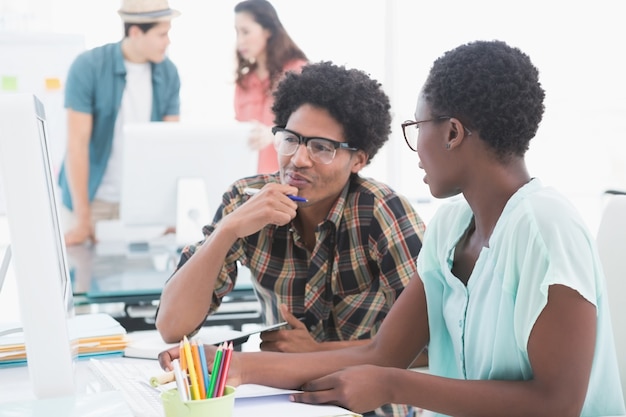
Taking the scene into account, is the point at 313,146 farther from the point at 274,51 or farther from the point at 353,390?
the point at 274,51

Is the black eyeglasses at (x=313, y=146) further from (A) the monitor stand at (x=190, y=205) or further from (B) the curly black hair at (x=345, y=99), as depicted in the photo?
(A) the monitor stand at (x=190, y=205)

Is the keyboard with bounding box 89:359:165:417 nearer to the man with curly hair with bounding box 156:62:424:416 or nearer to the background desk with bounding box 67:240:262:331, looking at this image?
the man with curly hair with bounding box 156:62:424:416

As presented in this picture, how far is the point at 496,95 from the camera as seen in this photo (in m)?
1.15

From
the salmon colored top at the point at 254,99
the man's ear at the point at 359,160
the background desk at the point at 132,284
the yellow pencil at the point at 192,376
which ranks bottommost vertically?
the background desk at the point at 132,284

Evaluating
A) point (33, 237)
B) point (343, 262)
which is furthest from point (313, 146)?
point (33, 237)

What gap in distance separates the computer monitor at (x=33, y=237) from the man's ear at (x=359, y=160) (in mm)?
896

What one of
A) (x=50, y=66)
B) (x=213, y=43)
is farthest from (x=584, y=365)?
(x=213, y=43)

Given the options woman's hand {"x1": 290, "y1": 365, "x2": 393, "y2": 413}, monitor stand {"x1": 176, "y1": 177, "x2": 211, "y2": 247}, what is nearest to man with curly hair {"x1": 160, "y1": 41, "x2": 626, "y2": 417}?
woman's hand {"x1": 290, "y1": 365, "x2": 393, "y2": 413}

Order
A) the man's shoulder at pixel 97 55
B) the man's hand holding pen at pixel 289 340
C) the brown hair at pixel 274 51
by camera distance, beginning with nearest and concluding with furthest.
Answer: the man's hand holding pen at pixel 289 340 < the man's shoulder at pixel 97 55 < the brown hair at pixel 274 51

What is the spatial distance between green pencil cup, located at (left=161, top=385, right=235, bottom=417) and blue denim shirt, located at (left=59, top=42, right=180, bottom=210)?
10.9 ft

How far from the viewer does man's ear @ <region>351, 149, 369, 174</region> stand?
1748 mm

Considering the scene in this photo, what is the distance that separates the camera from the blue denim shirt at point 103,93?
398cm

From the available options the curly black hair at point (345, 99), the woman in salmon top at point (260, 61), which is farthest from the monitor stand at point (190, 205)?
the woman in salmon top at point (260, 61)

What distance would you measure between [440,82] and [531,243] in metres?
0.28
